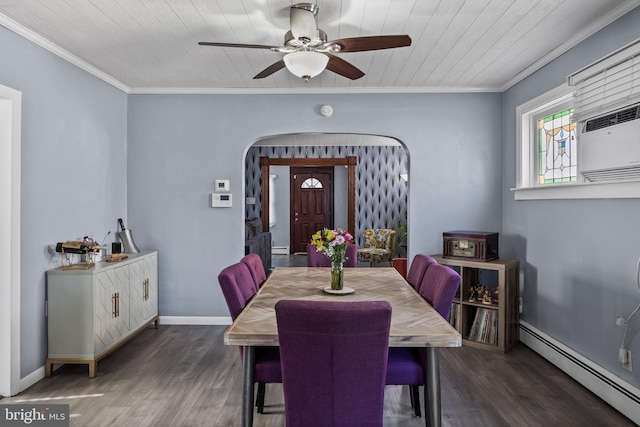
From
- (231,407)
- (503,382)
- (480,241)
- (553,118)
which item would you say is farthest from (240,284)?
(553,118)

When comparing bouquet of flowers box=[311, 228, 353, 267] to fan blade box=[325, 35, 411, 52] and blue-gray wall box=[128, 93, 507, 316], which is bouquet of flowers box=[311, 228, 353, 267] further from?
blue-gray wall box=[128, 93, 507, 316]

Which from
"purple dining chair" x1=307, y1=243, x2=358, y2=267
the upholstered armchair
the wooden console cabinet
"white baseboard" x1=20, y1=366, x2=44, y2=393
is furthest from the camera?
the upholstered armchair

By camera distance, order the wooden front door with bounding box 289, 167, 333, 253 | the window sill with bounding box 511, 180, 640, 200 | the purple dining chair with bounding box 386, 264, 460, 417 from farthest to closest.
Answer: the wooden front door with bounding box 289, 167, 333, 253 → the window sill with bounding box 511, 180, 640, 200 → the purple dining chair with bounding box 386, 264, 460, 417

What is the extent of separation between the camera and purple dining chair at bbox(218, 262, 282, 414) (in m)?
2.00

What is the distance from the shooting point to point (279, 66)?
106 inches

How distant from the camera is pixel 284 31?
277cm

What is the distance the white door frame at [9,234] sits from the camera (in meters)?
2.64

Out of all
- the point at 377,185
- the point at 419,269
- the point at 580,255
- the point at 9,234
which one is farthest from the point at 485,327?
the point at 377,185

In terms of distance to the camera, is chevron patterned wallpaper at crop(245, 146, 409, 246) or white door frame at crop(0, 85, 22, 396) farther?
chevron patterned wallpaper at crop(245, 146, 409, 246)

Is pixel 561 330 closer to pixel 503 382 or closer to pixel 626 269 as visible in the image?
pixel 503 382

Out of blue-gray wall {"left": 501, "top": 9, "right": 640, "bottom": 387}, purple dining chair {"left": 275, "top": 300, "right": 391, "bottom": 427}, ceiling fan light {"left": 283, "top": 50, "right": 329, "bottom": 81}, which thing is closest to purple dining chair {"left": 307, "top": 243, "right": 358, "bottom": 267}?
blue-gray wall {"left": 501, "top": 9, "right": 640, "bottom": 387}

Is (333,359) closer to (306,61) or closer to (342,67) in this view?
(306,61)

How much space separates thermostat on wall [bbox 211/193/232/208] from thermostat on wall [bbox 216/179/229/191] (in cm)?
6

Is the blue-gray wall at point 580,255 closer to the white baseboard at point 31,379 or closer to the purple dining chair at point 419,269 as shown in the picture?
the purple dining chair at point 419,269
